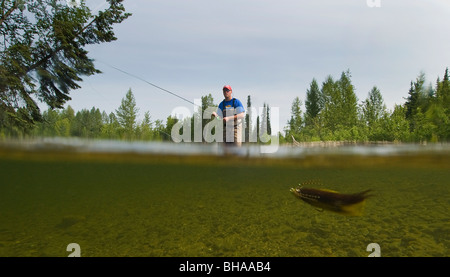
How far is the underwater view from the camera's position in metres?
5.52

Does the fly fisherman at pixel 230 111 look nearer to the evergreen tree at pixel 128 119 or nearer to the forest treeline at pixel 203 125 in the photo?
the forest treeline at pixel 203 125

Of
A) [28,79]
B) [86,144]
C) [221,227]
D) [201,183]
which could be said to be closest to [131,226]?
[221,227]

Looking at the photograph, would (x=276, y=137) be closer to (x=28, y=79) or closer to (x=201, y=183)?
(x=201, y=183)

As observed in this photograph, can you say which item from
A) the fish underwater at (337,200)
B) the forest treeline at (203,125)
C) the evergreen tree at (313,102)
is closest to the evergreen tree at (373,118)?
the forest treeline at (203,125)

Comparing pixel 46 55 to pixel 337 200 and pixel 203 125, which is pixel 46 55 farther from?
pixel 337 200

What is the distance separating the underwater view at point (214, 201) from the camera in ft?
18.1

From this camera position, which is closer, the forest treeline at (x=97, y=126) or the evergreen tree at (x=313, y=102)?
the forest treeline at (x=97, y=126)

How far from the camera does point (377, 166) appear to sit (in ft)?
59.2

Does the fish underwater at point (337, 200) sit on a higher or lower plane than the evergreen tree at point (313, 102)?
lower

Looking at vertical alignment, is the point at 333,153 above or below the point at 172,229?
above

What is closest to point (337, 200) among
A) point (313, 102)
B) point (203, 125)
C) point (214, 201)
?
point (214, 201)

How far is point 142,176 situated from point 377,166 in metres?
16.2

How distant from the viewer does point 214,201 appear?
38.9ft

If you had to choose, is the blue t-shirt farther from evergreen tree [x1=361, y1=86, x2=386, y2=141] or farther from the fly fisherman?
evergreen tree [x1=361, y1=86, x2=386, y2=141]
